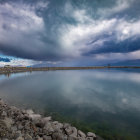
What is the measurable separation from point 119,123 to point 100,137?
2.56 meters

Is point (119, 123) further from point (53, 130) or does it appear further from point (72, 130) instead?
point (53, 130)

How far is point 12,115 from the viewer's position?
575 centimetres

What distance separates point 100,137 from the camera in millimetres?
5117

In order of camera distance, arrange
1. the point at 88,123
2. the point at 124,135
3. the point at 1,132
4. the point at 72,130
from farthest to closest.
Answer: the point at 88,123, the point at 124,135, the point at 72,130, the point at 1,132

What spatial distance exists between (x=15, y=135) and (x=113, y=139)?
558cm

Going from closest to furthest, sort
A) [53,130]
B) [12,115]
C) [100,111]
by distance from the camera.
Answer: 1. [53,130]
2. [12,115]
3. [100,111]

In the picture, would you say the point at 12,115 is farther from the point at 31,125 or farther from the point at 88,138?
the point at 88,138

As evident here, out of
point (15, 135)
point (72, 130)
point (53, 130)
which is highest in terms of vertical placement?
point (15, 135)

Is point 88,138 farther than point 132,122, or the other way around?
point 132,122

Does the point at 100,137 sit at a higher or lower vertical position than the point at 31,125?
lower

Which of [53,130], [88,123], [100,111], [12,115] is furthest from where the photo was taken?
[100,111]

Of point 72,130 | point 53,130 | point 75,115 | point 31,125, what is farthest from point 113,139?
point 31,125

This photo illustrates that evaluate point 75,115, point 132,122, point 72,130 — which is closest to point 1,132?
point 72,130

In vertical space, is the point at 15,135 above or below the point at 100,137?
above
